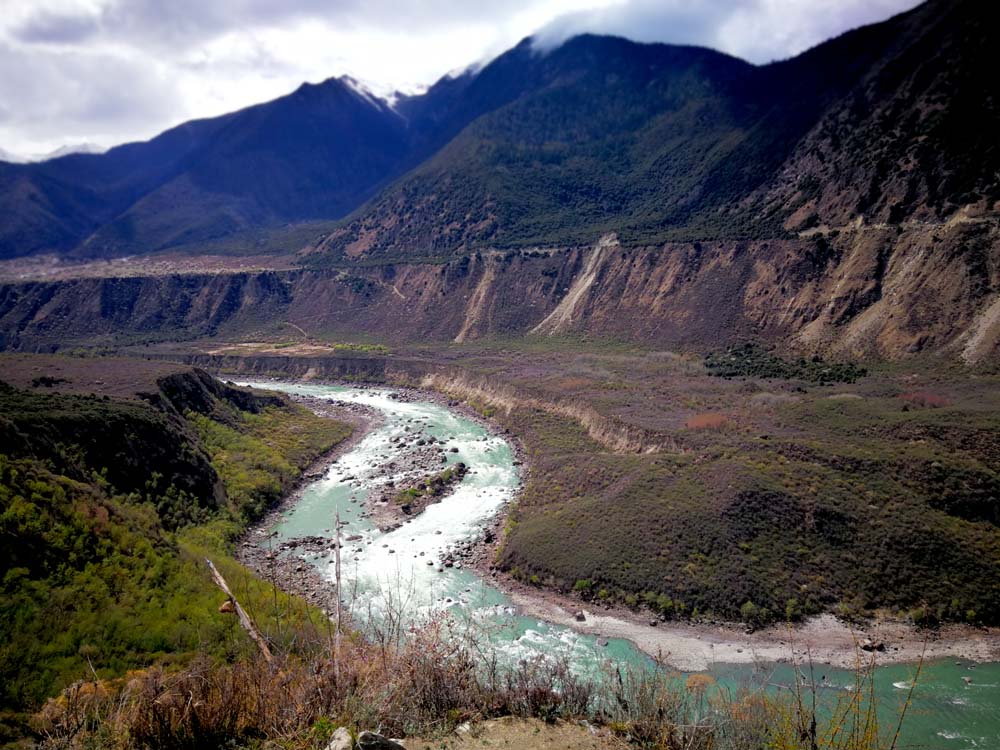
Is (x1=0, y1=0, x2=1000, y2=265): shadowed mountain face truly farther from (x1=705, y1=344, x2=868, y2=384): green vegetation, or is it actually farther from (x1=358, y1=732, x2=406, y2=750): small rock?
(x1=358, y1=732, x2=406, y2=750): small rock

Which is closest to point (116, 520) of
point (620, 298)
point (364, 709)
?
point (364, 709)

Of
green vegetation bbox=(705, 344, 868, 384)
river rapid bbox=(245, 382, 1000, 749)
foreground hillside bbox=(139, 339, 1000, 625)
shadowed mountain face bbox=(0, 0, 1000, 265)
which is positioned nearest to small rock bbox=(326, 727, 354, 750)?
river rapid bbox=(245, 382, 1000, 749)

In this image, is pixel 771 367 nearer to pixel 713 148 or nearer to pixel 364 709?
pixel 364 709

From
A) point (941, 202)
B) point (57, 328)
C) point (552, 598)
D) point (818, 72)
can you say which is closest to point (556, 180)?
point (818, 72)

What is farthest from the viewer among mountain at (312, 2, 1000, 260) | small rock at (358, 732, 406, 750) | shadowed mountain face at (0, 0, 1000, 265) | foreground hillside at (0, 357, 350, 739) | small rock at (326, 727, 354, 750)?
shadowed mountain face at (0, 0, 1000, 265)

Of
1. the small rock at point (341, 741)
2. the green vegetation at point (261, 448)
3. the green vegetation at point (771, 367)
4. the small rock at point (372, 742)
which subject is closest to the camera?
the small rock at point (372, 742)

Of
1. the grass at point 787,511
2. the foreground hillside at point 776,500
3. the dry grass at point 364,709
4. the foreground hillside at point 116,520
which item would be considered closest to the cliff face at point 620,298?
the foreground hillside at point 776,500

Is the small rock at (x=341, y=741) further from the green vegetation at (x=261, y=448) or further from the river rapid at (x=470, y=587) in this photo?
the green vegetation at (x=261, y=448)
